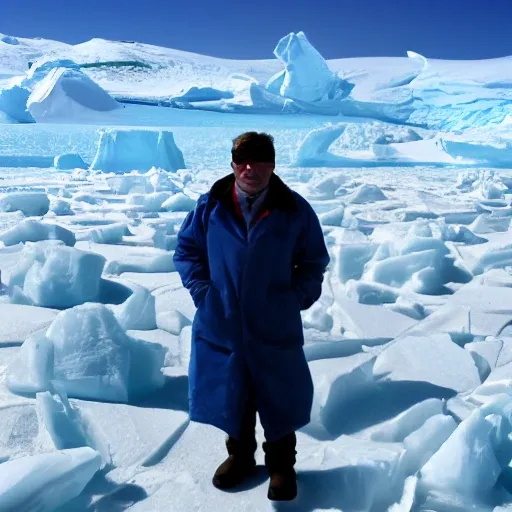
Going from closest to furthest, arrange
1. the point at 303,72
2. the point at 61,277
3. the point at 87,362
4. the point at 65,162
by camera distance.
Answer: the point at 87,362 → the point at 61,277 → the point at 65,162 → the point at 303,72

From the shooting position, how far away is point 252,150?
Answer: 1.47m

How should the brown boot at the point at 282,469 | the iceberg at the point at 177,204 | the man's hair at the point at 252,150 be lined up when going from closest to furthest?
the man's hair at the point at 252,150 < the brown boot at the point at 282,469 < the iceberg at the point at 177,204

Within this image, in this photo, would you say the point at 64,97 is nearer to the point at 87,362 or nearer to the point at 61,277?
the point at 61,277

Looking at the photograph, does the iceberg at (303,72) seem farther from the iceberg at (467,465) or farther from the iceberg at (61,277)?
the iceberg at (467,465)

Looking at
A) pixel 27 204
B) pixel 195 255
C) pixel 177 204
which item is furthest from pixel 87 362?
pixel 27 204

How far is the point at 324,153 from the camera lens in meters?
13.6

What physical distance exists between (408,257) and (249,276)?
2.33m

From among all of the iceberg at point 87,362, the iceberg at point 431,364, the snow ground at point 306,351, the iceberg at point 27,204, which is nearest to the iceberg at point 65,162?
the snow ground at point 306,351

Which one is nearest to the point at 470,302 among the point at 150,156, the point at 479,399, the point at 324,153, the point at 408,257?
the point at 408,257

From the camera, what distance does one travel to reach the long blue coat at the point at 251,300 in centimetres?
151

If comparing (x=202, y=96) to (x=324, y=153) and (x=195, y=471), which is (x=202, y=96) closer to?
(x=324, y=153)

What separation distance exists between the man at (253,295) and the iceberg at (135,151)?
10145mm

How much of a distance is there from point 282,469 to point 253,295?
48cm

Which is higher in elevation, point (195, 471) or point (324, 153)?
point (324, 153)
